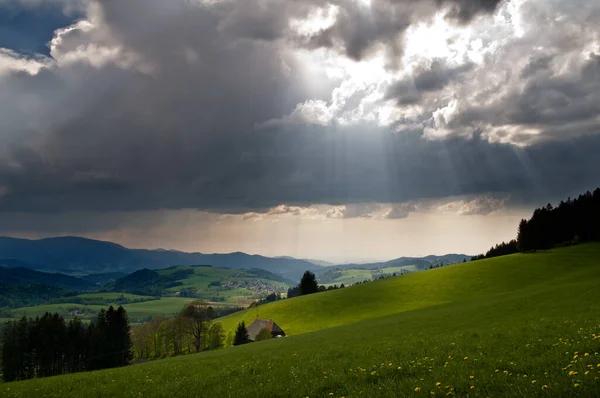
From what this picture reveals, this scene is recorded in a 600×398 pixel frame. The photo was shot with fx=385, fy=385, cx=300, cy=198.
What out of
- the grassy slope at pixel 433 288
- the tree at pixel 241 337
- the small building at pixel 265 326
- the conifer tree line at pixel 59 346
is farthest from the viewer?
the tree at pixel 241 337

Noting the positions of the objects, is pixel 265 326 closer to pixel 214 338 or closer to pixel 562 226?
pixel 214 338

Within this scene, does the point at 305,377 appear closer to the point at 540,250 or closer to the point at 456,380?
the point at 456,380

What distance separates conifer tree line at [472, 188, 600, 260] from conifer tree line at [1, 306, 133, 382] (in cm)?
12136

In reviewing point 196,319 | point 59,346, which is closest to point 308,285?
point 196,319

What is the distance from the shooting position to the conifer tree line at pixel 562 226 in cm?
11850

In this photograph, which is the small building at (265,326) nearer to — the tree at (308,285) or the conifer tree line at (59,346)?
the conifer tree line at (59,346)

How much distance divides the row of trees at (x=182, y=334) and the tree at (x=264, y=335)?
1671 centimetres

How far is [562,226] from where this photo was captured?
122m

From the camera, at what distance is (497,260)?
11050cm

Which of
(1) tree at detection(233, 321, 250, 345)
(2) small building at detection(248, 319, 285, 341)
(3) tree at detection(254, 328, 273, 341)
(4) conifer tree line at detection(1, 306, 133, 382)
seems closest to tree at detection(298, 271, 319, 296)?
(2) small building at detection(248, 319, 285, 341)

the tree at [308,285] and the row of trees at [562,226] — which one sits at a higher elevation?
the row of trees at [562,226]

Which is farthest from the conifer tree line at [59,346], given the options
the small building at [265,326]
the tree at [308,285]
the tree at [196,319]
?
the tree at [308,285]

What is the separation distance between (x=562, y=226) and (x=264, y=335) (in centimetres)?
9899

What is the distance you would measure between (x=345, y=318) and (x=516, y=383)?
86453 mm
